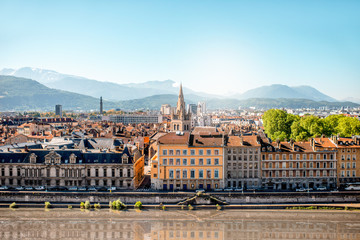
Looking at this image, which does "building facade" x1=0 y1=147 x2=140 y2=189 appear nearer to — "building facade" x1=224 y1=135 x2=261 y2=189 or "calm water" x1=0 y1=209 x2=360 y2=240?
"calm water" x1=0 y1=209 x2=360 y2=240

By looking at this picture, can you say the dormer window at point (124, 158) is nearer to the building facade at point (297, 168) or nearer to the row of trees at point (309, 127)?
the building facade at point (297, 168)

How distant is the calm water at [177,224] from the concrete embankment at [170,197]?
2.25 meters

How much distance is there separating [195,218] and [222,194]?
258 inches

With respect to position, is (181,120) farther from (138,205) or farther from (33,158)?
(138,205)

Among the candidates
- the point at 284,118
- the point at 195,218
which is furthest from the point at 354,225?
the point at 284,118

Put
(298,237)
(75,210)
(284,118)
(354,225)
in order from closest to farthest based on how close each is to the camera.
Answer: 1. (298,237)
2. (354,225)
3. (75,210)
4. (284,118)

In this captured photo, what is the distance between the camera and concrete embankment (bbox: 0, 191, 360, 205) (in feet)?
185

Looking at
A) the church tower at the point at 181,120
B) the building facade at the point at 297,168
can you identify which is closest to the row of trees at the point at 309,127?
the building facade at the point at 297,168

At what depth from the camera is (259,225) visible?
1951 inches

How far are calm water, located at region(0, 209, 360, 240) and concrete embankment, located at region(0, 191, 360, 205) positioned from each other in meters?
2.25

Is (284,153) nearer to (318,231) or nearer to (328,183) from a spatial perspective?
(328,183)

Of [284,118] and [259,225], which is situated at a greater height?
[284,118]

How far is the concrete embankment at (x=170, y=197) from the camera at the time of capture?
56.4m

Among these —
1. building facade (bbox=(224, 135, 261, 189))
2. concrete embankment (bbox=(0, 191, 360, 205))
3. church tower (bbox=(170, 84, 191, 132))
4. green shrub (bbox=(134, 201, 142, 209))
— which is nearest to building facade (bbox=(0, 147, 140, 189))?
concrete embankment (bbox=(0, 191, 360, 205))
